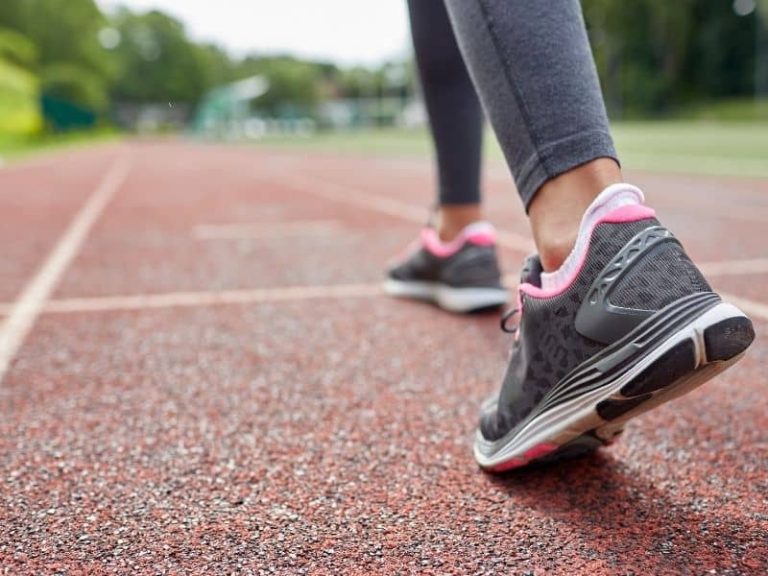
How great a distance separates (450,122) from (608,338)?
1.15m

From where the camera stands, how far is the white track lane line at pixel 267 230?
3.64 m

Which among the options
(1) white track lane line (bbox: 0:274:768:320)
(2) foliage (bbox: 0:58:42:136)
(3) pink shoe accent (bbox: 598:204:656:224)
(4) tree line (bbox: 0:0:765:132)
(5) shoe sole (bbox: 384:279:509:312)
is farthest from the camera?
(4) tree line (bbox: 0:0:765:132)

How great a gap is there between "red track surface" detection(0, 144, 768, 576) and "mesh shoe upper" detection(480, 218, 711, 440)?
11 centimetres

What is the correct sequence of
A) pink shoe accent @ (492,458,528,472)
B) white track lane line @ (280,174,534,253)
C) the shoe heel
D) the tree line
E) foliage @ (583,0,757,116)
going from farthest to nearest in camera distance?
foliage @ (583,0,757,116)
the tree line
white track lane line @ (280,174,534,253)
pink shoe accent @ (492,458,528,472)
the shoe heel

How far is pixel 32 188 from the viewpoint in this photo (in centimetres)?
689

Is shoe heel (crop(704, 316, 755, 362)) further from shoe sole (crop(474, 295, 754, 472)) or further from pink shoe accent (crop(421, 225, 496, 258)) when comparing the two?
pink shoe accent (crop(421, 225, 496, 258))

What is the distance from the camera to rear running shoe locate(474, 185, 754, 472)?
81 centimetres

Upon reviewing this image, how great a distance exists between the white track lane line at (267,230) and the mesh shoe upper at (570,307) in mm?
2639

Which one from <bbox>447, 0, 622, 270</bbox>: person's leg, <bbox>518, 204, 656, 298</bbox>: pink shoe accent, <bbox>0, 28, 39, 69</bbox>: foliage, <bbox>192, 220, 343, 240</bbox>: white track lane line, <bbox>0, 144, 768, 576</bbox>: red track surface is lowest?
<bbox>192, 220, 343, 240</bbox>: white track lane line

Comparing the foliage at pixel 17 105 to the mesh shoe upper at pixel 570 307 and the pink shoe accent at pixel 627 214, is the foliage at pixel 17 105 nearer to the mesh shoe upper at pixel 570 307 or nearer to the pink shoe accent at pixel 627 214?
the mesh shoe upper at pixel 570 307

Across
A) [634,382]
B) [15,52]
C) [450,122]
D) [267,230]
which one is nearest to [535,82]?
[634,382]

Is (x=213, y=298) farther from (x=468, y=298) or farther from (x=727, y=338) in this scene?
(x=727, y=338)

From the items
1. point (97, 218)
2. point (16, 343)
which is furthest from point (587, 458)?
point (97, 218)

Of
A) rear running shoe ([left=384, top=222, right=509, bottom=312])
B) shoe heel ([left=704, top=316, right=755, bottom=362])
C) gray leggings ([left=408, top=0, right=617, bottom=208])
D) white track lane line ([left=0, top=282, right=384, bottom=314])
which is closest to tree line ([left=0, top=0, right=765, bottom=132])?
white track lane line ([left=0, top=282, right=384, bottom=314])
